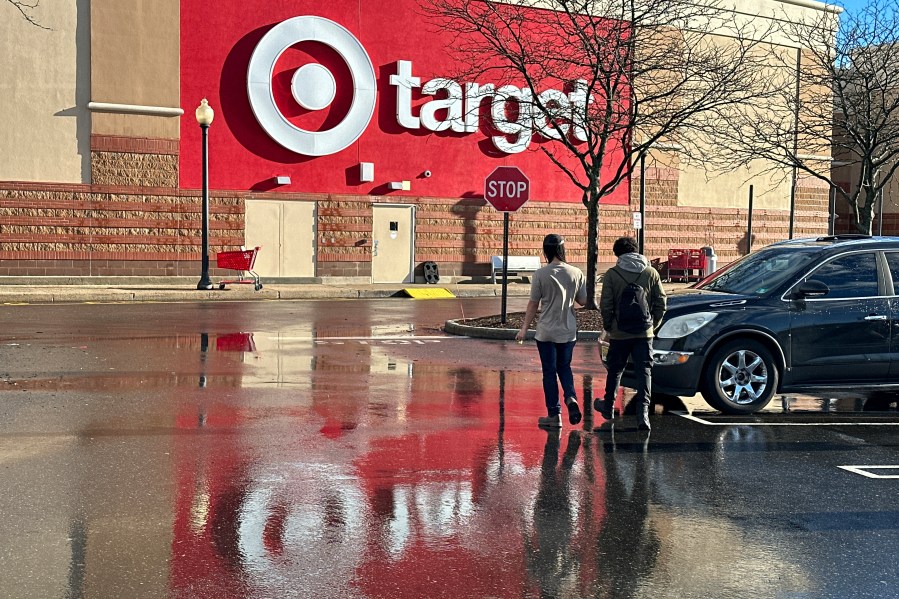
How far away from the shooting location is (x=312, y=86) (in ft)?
100

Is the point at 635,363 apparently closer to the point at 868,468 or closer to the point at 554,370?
the point at 554,370

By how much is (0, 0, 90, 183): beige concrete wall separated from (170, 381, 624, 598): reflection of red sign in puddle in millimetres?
20433

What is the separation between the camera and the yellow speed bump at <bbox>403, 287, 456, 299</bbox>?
92.8 feet

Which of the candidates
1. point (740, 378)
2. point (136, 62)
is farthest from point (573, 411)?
point (136, 62)

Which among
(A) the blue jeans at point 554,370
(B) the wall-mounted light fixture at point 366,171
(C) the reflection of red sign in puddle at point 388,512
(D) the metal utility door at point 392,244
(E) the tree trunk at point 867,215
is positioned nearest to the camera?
(C) the reflection of red sign in puddle at point 388,512

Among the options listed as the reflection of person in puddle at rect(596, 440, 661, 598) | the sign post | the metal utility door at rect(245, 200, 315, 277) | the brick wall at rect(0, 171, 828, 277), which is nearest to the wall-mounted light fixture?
the brick wall at rect(0, 171, 828, 277)

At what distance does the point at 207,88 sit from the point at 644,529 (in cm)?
2528

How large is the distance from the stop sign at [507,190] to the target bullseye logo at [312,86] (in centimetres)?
1102

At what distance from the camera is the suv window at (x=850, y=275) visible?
10.9 m

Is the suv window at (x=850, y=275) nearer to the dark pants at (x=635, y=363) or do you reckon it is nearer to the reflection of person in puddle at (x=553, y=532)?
the dark pants at (x=635, y=363)

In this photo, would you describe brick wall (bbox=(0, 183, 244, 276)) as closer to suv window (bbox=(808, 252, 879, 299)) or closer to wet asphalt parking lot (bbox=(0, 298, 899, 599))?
wet asphalt parking lot (bbox=(0, 298, 899, 599))

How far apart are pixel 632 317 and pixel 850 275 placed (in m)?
2.76

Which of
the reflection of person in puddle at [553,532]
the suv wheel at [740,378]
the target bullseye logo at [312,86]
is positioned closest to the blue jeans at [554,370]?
the reflection of person in puddle at [553,532]

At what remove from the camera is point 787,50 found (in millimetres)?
38562
